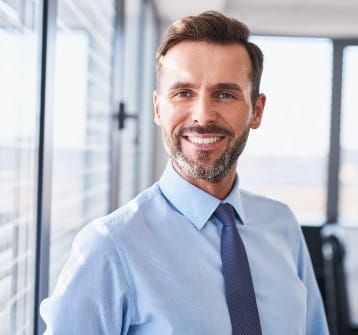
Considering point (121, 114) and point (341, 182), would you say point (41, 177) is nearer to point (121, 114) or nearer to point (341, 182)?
point (121, 114)

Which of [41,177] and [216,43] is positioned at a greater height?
[216,43]

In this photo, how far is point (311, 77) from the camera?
12.2 ft

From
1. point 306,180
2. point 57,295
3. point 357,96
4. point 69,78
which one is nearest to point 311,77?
point 357,96

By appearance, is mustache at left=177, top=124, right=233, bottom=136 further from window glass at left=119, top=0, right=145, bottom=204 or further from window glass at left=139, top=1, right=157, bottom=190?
window glass at left=139, top=1, right=157, bottom=190

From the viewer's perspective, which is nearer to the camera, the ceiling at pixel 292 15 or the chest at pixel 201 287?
the chest at pixel 201 287

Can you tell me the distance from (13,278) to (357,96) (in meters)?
3.35

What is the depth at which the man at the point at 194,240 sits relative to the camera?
70 cm

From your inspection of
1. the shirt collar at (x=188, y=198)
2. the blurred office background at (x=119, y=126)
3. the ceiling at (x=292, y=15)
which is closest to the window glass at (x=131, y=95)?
the blurred office background at (x=119, y=126)

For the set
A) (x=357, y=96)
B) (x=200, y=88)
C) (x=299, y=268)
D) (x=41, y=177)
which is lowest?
(x=299, y=268)

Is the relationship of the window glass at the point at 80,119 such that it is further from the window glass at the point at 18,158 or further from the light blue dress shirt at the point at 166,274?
the light blue dress shirt at the point at 166,274

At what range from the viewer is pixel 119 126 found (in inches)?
68.3

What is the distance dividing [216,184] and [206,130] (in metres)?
0.11

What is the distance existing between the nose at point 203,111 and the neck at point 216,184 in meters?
0.10

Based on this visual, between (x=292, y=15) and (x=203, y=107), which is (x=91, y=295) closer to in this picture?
(x=203, y=107)
